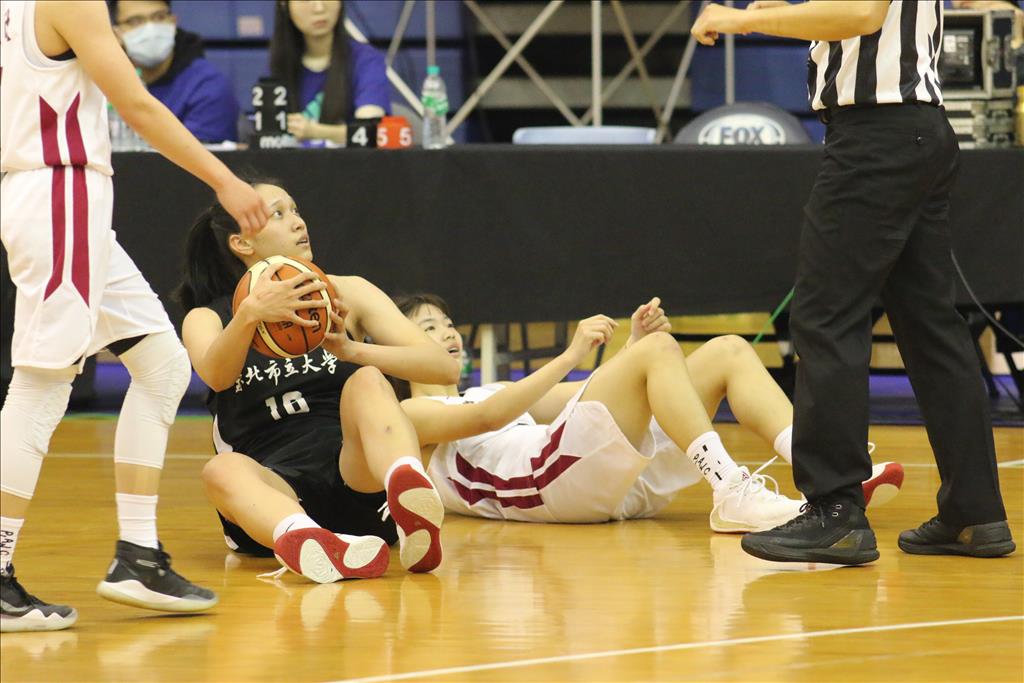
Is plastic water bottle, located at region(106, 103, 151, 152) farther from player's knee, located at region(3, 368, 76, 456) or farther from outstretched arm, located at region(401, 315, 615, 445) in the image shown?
player's knee, located at region(3, 368, 76, 456)

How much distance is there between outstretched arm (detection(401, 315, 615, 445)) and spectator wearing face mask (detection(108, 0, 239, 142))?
2.59m

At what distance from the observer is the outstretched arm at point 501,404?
350cm

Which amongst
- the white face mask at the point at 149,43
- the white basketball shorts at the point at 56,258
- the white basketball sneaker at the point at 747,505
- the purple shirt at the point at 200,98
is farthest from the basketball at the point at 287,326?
the white face mask at the point at 149,43

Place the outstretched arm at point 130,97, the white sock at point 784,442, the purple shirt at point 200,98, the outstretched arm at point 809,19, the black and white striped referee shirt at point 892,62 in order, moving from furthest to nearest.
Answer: the purple shirt at point 200,98, the white sock at point 784,442, the black and white striped referee shirt at point 892,62, the outstretched arm at point 809,19, the outstretched arm at point 130,97

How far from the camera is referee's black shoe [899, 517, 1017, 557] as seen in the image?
329 centimetres

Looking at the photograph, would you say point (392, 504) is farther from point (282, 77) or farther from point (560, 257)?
point (282, 77)

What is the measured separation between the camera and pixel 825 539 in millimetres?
3180

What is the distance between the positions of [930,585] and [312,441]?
135 centimetres

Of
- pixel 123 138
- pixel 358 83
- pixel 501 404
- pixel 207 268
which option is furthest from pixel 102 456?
pixel 501 404

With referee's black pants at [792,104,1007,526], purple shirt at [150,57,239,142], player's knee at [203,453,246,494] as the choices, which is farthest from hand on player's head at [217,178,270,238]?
purple shirt at [150,57,239,142]

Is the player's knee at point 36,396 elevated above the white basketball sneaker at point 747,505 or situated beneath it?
elevated above

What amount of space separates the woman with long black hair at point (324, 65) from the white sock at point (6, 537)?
11.1 ft

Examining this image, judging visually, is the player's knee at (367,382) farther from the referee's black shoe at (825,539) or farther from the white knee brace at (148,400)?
the referee's black shoe at (825,539)

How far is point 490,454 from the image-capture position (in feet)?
12.7
